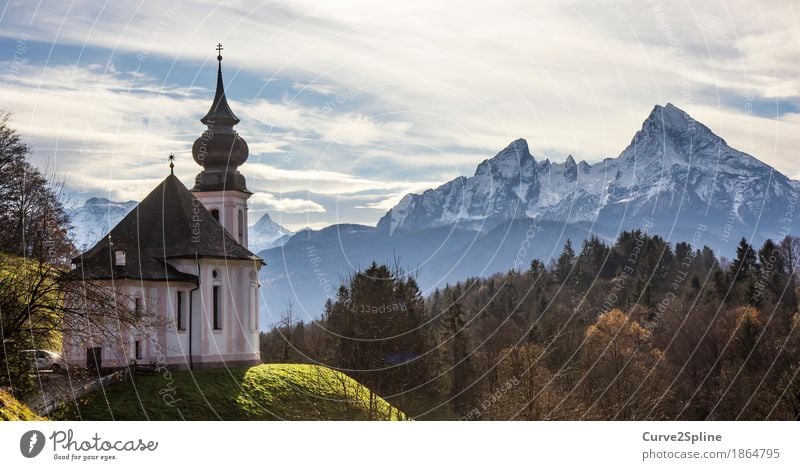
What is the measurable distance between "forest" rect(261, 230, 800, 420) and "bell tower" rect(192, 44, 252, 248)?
28.4 feet

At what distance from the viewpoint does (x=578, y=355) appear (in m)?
93.2

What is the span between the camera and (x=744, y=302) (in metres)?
110

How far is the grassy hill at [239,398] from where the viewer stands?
5194cm

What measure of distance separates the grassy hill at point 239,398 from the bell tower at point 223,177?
1431 cm

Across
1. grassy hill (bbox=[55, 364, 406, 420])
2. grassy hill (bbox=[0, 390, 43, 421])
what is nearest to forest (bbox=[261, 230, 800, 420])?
grassy hill (bbox=[55, 364, 406, 420])

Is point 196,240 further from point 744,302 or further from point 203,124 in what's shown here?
point 744,302

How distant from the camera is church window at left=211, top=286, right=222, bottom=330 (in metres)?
67.3

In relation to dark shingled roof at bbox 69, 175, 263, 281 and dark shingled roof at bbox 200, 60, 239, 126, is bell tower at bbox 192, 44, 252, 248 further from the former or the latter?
dark shingled roof at bbox 69, 175, 263, 281

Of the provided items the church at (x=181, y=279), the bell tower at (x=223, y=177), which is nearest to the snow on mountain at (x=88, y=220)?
the church at (x=181, y=279)

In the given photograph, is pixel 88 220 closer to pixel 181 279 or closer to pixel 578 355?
pixel 181 279

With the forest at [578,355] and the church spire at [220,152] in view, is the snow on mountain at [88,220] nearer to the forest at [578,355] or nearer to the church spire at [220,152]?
the church spire at [220,152]

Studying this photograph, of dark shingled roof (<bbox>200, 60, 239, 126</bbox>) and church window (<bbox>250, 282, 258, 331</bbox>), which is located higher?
dark shingled roof (<bbox>200, 60, 239, 126</bbox>)
